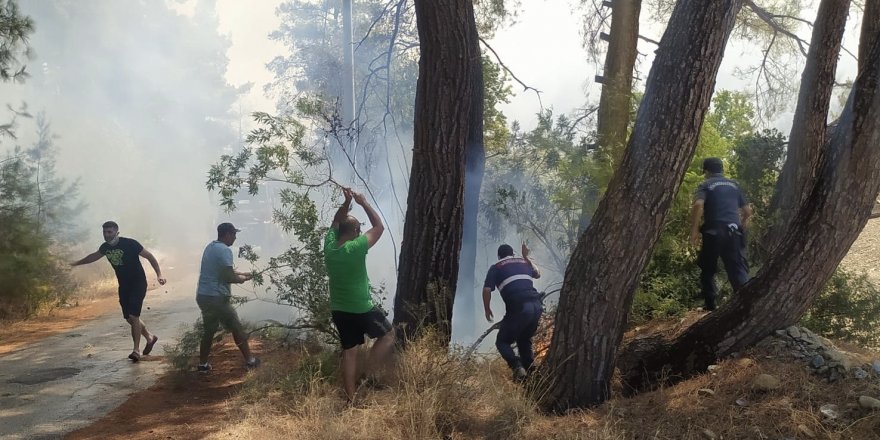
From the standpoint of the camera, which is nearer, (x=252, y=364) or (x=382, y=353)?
(x=382, y=353)

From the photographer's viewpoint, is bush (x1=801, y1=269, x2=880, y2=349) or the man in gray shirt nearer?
the man in gray shirt

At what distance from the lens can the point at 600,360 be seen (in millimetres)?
5211

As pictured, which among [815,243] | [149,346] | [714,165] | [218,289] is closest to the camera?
[815,243]

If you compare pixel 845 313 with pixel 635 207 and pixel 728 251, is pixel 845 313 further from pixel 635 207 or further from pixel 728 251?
pixel 635 207

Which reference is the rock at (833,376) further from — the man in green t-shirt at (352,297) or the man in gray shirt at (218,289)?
the man in gray shirt at (218,289)

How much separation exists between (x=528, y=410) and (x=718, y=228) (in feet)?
10.0

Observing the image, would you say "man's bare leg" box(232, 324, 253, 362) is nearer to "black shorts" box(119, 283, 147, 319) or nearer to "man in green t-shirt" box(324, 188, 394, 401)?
"black shorts" box(119, 283, 147, 319)

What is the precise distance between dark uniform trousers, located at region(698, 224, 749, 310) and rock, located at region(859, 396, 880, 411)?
7.30 ft

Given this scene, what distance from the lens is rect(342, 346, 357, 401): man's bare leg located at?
17.1 ft

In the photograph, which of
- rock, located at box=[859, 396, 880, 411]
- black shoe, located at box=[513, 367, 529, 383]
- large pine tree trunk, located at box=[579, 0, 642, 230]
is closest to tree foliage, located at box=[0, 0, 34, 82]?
large pine tree trunk, located at box=[579, 0, 642, 230]

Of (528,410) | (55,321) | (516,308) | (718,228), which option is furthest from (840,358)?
(55,321)

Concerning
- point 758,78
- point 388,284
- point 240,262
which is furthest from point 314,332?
point 240,262

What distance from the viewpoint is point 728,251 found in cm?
648

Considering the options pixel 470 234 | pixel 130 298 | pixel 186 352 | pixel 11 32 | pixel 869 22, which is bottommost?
pixel 186 352
